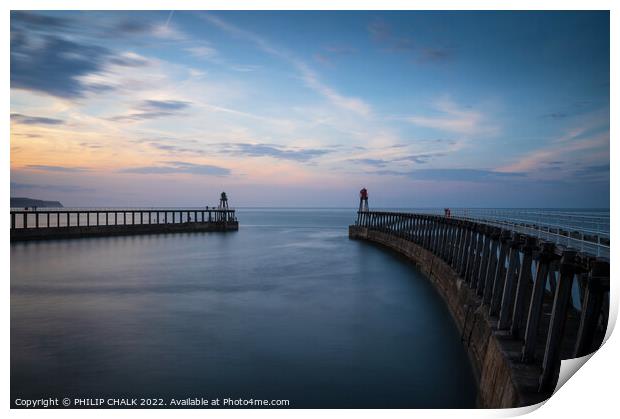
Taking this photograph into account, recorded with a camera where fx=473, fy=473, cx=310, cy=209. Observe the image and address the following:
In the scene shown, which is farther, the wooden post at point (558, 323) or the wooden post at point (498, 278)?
the wooden post at point (498, 278)

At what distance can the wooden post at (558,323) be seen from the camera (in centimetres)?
478

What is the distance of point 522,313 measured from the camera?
21.9ft

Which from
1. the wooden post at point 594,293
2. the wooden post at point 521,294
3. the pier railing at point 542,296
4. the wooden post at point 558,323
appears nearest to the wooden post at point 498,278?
the pier railing at point 542,296

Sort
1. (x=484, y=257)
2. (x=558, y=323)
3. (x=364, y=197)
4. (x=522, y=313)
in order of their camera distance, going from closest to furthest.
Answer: (x=558, y=323) → (x=522, y=313) → (x=484, y=257) → (x=364, y=197)

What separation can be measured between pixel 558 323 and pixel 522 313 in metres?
1.88

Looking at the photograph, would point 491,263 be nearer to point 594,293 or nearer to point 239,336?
point 594,293

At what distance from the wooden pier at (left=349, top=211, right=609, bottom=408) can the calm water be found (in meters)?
0.82

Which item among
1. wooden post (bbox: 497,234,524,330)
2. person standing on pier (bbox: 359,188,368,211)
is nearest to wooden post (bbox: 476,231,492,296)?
wooden post (bbox: 497,234,524,330)

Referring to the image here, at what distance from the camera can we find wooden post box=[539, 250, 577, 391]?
478cm

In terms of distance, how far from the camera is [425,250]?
19.0 metres

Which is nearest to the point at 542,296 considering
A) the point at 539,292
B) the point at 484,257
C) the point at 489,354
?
the point at 539,292

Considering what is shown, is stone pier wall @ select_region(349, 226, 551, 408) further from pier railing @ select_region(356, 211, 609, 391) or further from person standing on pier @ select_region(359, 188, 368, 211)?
person standing on pier @ select_region(359, 188, 368, 211)

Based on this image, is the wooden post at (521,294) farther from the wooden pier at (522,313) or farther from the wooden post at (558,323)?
the wooden post at (558,323)
